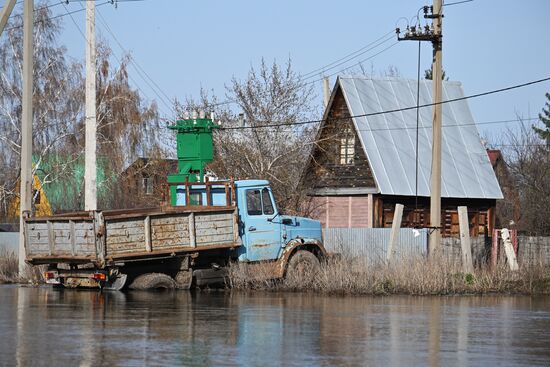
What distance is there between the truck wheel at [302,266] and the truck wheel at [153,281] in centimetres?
281

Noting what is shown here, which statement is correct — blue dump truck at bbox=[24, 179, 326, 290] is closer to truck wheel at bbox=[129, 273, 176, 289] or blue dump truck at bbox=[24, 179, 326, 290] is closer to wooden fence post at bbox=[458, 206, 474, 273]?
truck wheel at bbox=[129, 273, 176, 289]

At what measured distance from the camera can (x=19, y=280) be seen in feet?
92.5

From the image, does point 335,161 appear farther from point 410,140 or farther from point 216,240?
point 216,240

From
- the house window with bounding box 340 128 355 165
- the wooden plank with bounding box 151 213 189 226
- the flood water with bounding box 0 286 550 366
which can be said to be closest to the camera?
the flood water with bounding box 0 286 550 366

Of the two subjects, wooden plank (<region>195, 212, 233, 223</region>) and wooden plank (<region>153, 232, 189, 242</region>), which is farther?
wooden plank (<region>195, 212, 233, 223</region>)

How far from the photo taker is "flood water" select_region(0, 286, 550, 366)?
12.0 meters

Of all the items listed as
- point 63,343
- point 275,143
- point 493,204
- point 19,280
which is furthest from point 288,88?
point 63,343

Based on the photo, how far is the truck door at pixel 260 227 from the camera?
24234 millimetres

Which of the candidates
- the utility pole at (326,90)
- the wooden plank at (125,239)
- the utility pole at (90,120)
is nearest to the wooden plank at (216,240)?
the wooden plank at (125,239)

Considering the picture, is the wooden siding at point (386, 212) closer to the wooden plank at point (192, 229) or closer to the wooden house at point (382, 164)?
the wooden house at point (382, 164)

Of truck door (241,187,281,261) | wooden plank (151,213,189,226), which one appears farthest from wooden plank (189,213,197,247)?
truck door (241,187,281,261)

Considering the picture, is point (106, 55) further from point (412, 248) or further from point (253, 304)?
point (253, 304)

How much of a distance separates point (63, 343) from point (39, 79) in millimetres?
37757

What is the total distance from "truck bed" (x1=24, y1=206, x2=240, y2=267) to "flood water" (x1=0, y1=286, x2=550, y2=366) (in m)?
1.00
